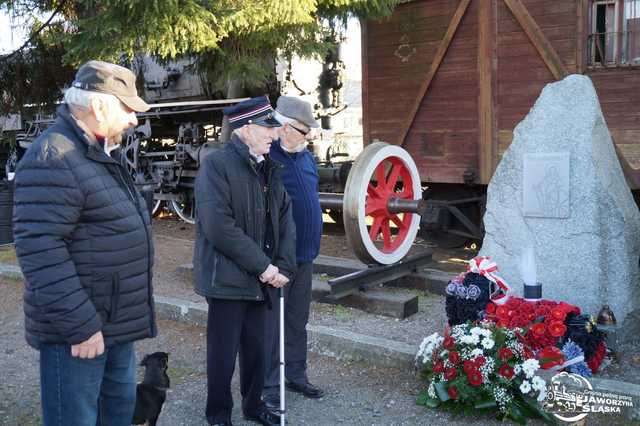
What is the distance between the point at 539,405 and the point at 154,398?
6.43 ft

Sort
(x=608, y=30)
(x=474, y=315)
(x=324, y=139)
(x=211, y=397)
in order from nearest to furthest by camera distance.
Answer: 1. (x=211, y=397)
2. (x=474, y=315)
3. (x=608, y=30)
4. (x=324, y=139)

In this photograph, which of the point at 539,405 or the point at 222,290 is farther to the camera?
the point at 539,405

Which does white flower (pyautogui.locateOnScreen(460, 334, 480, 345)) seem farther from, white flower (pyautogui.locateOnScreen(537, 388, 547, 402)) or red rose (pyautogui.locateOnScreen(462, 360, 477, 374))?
white flower (pyautogui.locateOnScreen(537, 388, 547, 402))

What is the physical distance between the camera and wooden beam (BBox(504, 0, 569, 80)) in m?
7.29

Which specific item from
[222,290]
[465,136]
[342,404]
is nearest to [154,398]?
[222,290]

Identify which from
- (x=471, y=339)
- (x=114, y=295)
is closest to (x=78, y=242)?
(x=114, y=295)

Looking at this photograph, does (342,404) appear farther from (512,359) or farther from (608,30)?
(608,30)

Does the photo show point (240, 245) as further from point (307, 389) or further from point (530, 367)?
point (530, 367)

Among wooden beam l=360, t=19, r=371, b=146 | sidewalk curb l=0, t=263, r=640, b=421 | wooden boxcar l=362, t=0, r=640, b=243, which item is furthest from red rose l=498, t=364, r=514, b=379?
wooden beam l=360, t=19, r=371, b=146

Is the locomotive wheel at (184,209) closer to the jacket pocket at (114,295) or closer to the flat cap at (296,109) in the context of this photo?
the flat cap at (296,109)

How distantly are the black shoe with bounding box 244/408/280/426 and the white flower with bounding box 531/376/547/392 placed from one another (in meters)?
1.36

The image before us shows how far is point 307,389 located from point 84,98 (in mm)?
2316

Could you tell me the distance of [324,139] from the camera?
38.4ft

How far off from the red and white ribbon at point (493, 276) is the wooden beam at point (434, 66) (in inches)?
160
